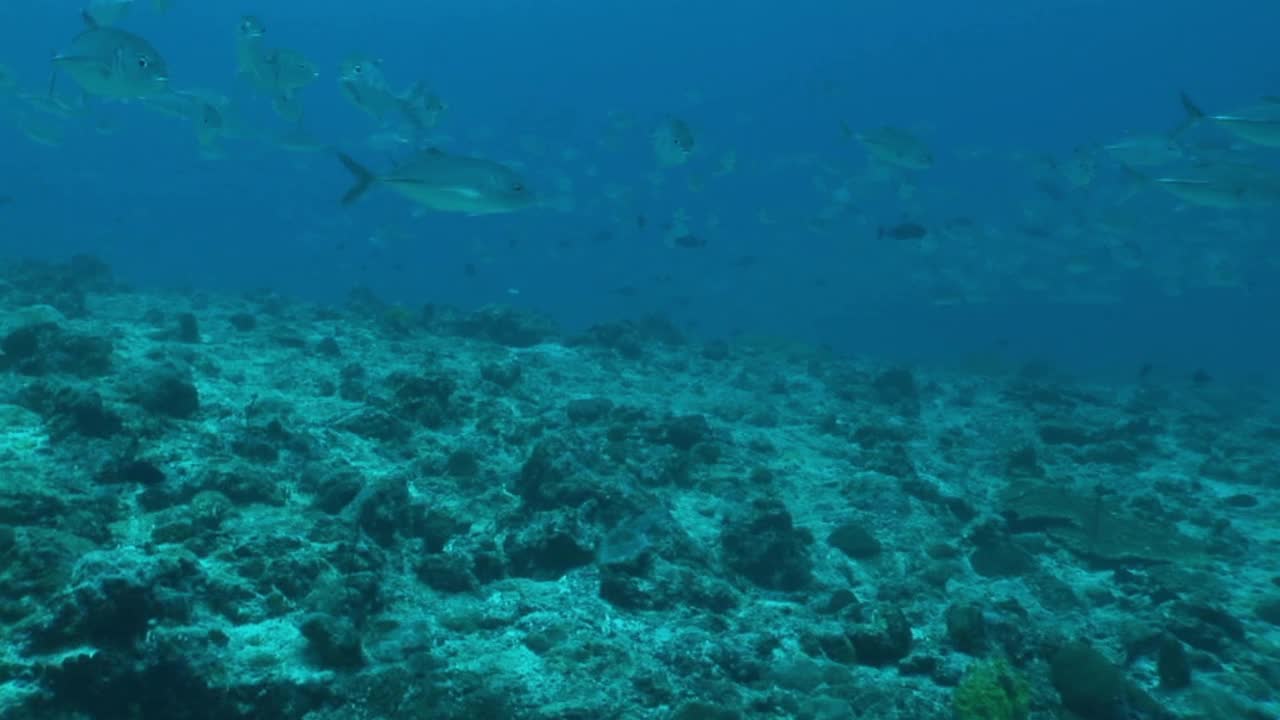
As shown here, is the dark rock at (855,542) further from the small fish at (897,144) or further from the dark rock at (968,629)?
the small fish at (897,144)

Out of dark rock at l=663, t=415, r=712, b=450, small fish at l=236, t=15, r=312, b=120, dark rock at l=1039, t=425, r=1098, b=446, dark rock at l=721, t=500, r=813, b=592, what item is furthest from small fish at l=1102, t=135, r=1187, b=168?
small fish at l=236, t=15, r=312, b=120

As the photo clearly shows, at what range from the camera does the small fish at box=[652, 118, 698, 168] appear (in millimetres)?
10375

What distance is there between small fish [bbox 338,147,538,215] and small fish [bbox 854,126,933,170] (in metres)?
8.40

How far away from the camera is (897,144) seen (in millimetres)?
13055

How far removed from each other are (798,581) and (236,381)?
776 cm

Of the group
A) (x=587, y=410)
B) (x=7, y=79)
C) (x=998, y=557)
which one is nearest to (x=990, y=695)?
(x=998, y=557)

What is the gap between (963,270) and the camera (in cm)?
4428

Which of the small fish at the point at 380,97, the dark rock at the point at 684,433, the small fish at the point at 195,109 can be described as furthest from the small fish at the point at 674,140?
the small fish at the point at 195,109

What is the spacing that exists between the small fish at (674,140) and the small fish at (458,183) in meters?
4.46

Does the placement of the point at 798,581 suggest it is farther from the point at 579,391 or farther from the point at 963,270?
the point at 963,270

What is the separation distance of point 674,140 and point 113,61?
6.29 m

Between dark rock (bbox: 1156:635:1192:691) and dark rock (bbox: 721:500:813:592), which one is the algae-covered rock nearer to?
dark rock (bbox: 1156:635:1192:691)

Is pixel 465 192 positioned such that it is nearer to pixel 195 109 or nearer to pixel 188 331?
pixel 188 331

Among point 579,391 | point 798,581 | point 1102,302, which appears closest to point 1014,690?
point 798,581
